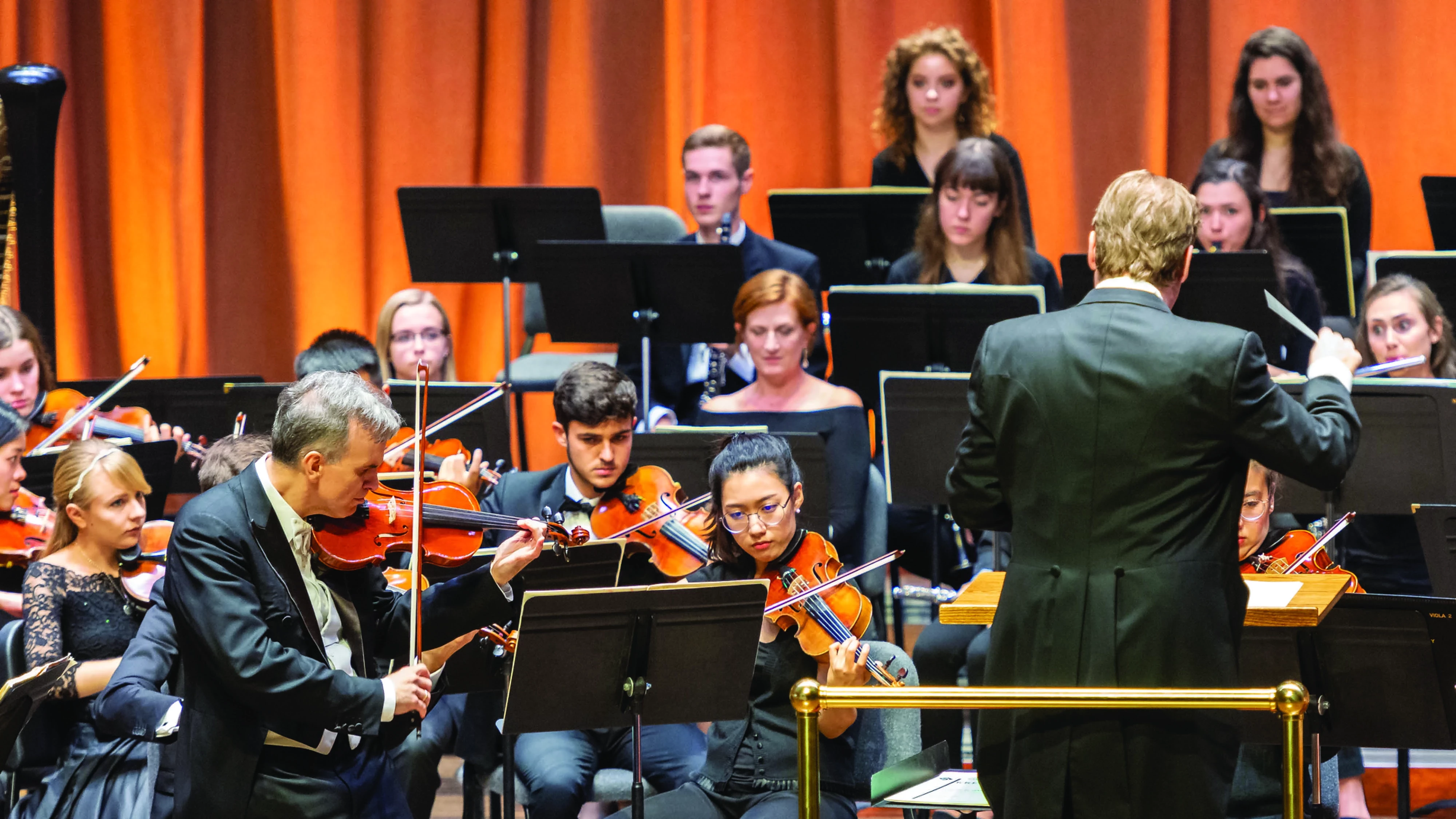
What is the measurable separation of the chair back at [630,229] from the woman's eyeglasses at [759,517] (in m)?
2.36

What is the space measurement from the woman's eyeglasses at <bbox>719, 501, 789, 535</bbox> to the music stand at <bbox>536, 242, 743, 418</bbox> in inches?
52.2

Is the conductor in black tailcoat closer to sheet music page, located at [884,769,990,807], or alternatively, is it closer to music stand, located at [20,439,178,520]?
sheet music page, located at [884,769,990,807]

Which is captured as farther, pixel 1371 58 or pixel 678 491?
pixel 1371 58

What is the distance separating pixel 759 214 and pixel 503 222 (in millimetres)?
1592

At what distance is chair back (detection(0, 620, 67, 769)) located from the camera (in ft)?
10.5

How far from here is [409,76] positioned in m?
6.39

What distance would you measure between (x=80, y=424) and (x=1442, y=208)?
3792 millimetres

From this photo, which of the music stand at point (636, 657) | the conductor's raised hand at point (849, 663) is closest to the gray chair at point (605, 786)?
the music stand at point (636, 657)

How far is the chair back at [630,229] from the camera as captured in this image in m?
5.48

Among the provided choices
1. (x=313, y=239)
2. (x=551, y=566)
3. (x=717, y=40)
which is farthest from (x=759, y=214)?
(x=551, y=566)

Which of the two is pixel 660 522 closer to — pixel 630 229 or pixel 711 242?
pixel 711 242

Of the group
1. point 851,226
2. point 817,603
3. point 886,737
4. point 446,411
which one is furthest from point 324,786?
point 851,226

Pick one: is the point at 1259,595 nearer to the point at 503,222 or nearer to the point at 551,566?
the point at 551,566

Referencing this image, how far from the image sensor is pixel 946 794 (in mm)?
2803
